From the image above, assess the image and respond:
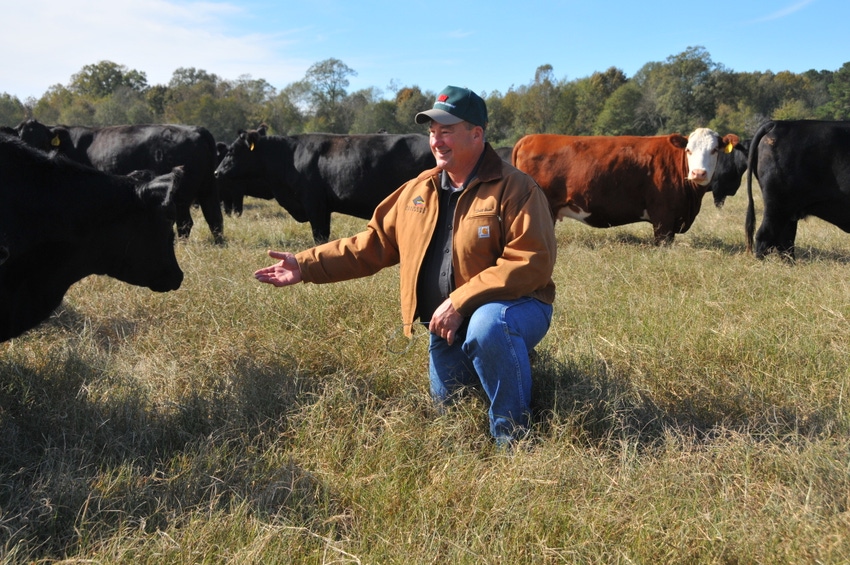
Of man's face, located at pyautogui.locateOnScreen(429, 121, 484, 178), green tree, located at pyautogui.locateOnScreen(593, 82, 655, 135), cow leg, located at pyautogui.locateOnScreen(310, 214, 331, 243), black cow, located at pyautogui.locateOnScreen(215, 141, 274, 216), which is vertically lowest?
cow leg, located at pyautogui.locateOnScreen(310, 214, 331, 243)

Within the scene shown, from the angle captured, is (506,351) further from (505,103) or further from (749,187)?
(505,103)

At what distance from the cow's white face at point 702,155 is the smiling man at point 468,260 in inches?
249

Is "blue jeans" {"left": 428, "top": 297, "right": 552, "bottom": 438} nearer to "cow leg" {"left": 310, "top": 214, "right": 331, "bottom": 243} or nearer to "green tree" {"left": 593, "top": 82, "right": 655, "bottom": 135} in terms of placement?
"cow leg" {"left": 310, "top": 214, "right": 331, "bottom": 243}

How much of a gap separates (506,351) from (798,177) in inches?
237

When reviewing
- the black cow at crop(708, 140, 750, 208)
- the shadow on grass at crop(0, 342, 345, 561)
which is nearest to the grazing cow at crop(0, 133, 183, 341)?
the shadow on grass at crop(0, 342, 345, 561)

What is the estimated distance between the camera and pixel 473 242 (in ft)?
10.5

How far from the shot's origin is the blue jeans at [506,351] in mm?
3041

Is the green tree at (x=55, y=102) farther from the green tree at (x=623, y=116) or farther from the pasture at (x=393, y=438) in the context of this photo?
the pasture at (x=393, y=438)

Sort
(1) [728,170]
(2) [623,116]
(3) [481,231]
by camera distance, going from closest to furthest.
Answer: (3) [481,231]
(1) [728,170]
(2) [623,116]

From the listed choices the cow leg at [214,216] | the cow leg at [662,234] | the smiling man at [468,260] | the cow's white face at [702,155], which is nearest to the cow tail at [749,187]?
the cow's white face at [702,155]

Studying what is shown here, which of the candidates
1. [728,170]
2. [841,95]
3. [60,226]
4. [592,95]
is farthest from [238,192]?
[592,95]

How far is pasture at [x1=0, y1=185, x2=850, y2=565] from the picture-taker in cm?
246

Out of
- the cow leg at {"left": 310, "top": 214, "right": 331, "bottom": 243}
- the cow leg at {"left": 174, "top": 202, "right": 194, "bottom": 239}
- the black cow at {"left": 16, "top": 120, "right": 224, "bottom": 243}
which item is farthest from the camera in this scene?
the cow leg at {"left": 310, "top": 214, "right": 331, "bottom": 243}

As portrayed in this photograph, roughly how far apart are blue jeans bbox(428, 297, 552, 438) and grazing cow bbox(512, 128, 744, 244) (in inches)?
248
